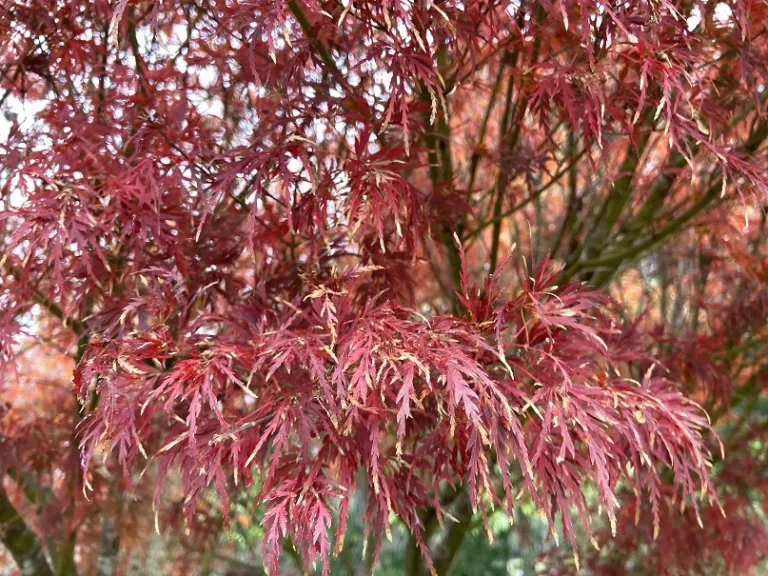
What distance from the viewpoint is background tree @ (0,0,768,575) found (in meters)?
1.11

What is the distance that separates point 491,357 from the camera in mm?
1236

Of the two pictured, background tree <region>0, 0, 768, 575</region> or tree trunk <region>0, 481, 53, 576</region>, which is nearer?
background tree <region>0, 0, 768, 575</region>

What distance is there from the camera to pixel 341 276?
1.28 m

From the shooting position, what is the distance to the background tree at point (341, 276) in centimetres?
111

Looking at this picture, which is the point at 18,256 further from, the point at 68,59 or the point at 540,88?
the point at 540,88

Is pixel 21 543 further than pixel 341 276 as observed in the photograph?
Yes

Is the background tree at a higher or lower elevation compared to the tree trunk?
higher

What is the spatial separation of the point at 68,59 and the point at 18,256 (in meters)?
0.46

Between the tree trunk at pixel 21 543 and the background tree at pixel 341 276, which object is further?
the tree trunk at pixel 21 543

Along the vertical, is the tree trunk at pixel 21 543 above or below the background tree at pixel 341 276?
below

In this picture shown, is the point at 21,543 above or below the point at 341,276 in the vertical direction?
below

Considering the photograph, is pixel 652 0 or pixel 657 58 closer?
pixel 652 0

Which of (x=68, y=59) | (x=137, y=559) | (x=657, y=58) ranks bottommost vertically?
(x=137, y=559)

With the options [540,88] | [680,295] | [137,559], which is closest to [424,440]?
[540,88]
